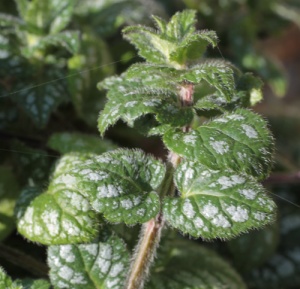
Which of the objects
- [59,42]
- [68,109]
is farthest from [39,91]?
[68,109]

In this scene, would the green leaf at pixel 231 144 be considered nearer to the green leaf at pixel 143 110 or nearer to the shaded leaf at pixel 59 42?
the green leaf at pixel 143 110

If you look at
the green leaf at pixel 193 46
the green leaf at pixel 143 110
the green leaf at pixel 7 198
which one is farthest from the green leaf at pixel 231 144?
the green leaf at pixel 7 198

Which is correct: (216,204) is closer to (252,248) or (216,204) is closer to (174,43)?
(174,43)

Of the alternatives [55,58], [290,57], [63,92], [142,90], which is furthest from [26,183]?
[290,57]

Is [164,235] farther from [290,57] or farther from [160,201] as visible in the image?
[290,57]

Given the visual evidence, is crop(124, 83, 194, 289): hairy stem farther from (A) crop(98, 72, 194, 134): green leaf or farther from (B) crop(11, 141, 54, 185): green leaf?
(B) crop(11, 141, 54, 185): green leaf
